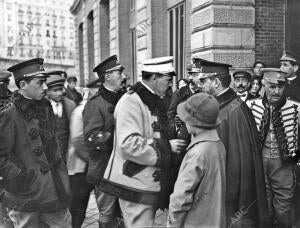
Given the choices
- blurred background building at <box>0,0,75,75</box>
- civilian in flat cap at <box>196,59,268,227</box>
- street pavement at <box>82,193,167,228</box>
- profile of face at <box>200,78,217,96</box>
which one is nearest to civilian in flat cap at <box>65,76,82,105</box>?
street pavement at <box>82,193,167,228</box>

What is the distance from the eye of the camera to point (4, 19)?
171 ft

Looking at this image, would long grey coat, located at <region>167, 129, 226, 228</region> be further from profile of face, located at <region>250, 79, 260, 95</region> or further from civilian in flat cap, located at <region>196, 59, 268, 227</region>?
profile of face, located at <region>250, 79, 260, 95</region>

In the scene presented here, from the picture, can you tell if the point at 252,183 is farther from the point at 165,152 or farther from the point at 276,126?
the point at 276,126

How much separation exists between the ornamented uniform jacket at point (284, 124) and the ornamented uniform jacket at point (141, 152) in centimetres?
168

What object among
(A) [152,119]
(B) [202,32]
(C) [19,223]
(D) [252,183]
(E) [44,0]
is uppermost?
(E) [44,0]

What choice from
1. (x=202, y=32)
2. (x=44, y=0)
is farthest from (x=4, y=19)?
(x=202, y=32)

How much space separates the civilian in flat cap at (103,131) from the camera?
427 cm

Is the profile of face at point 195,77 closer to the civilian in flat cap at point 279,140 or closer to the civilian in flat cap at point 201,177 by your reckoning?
the civilian in flat cap at point 279,140

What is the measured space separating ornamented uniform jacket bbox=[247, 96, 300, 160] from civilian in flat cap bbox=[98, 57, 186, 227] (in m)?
1.65

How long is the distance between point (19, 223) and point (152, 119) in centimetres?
154

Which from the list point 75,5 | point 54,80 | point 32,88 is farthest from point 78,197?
point 75,5

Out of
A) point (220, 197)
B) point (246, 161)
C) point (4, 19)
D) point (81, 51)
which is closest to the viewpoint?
point (220, 197)

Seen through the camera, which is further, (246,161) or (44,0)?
(44,0)

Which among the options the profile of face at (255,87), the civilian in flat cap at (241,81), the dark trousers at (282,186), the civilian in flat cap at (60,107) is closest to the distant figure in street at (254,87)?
the profile of face at (255,87)
